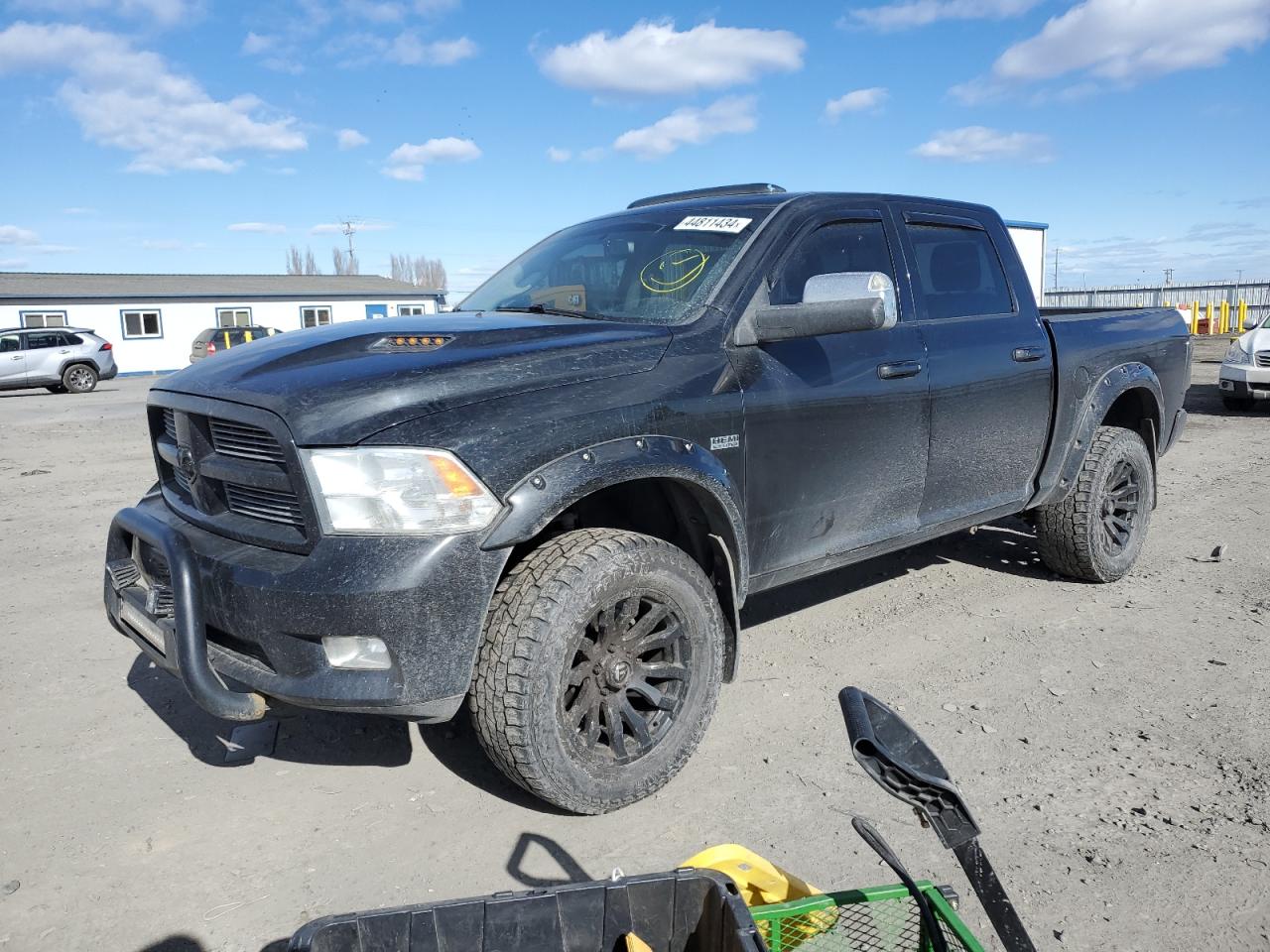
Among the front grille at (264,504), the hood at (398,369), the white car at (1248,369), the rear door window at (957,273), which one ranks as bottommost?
the white car at (1248,369)

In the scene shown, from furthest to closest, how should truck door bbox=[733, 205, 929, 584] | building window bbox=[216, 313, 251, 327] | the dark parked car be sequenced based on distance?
building window bbox=[216, 313, 251, 327]
the dark parked car
truck door bbox=[733, 205, 929, 584]

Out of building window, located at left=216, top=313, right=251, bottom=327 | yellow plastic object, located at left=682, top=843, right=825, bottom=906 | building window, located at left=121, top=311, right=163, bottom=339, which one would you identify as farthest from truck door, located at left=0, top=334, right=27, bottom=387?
yellow plastic object, located at left=682, top=843, right=825, bottom=906

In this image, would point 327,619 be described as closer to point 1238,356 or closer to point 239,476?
point 239,476

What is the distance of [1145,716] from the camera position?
3611 millimetres

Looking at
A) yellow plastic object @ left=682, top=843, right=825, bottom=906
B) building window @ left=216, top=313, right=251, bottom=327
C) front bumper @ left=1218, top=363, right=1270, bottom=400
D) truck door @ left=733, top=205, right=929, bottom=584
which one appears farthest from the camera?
building window @ left=216, top=313, right=251, bottom=327

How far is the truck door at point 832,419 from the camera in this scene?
3414 mm

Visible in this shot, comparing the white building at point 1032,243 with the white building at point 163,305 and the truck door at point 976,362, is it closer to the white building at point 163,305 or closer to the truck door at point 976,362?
the white building at point 163,305

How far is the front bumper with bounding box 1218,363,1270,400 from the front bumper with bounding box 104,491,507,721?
13.0 meters

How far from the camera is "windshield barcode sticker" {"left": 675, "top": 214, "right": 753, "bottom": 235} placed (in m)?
3.68

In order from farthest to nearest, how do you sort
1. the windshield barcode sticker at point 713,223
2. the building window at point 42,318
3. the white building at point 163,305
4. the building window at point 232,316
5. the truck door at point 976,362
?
1. the building window at point 232,316
2. the white building at point 163,305
3. the building window at point 42,318
4. the truck door at point 976,362
5. the windshield barcode sticker at point 713,223

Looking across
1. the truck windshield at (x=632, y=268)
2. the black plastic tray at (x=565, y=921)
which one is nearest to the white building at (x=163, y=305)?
the truck windshield at (x=632, y=268)

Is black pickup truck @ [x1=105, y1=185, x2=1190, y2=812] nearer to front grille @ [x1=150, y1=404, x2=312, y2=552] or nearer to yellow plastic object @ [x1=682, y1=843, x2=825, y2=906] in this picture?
front grille @ [x1=150, y1=404, x2=312, y2=552]

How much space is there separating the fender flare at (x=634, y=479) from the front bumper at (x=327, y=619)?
0.14 meters

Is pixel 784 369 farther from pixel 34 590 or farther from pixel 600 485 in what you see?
pixel 34 590
